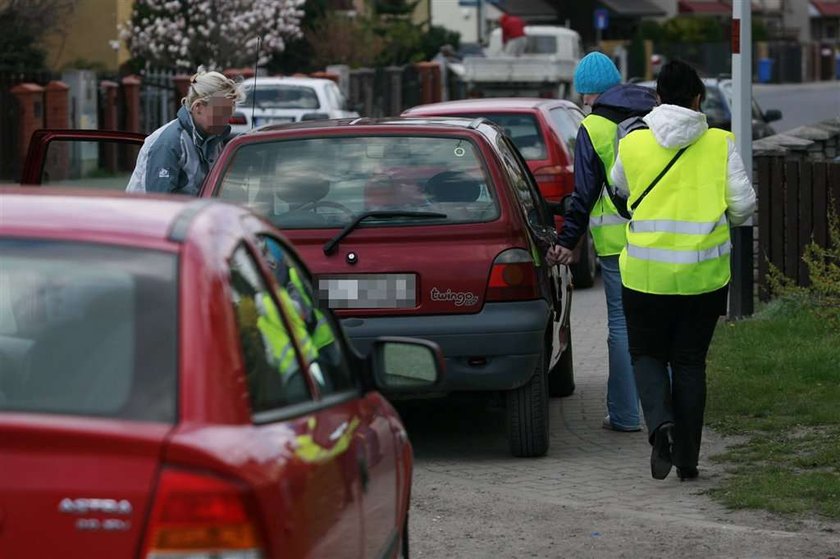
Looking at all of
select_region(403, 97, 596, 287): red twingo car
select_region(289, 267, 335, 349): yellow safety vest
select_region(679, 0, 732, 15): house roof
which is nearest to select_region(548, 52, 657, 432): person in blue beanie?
select_region(289, 267, 335, 349): yellow safety vest

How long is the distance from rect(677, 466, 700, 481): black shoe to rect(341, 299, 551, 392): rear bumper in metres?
0.77

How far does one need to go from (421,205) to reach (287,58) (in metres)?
44.5

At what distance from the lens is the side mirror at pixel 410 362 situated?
15.0ft

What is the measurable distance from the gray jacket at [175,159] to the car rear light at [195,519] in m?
5.45

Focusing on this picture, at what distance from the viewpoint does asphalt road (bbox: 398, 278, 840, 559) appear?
653 cm

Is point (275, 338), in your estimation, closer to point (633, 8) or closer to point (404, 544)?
point (404, 544)

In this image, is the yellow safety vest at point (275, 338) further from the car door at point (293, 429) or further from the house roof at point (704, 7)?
the house roof at point (704, 7)

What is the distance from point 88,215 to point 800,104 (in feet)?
183

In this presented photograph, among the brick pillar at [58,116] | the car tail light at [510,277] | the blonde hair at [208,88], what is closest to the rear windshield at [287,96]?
the brick pillar at [58,116]

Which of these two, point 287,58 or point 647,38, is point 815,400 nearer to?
point 287,58

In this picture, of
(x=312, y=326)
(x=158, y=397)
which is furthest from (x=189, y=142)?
(x=158, y=397)

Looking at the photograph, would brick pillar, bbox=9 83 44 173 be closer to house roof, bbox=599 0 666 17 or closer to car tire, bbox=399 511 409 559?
car tire, bbox=399 511 409 559

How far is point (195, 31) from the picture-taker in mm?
45281

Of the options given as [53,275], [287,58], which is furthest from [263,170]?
[287,58]
